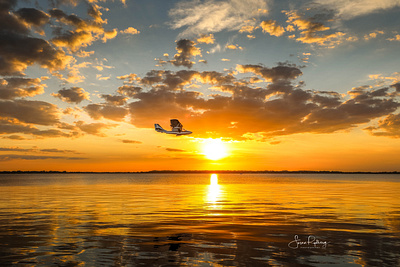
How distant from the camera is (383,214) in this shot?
3647 centimetres

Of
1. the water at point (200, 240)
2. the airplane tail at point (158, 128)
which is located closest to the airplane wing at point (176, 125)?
the airplane tail at point (158, 128)

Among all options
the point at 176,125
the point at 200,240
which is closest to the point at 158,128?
the point at 176,125

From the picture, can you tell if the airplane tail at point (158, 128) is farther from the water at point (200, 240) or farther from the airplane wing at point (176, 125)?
Answer: the water at point (200, 240)

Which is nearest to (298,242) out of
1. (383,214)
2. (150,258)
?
(150,258)

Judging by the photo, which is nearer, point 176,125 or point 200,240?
point 200,240

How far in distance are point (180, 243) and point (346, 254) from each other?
10.4 m

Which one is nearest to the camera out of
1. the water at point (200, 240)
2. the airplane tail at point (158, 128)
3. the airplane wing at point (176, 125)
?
the water at point (200, 240)

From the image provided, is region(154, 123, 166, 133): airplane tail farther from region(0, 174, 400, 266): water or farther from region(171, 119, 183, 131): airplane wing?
region(0, 174, 400, 266): water

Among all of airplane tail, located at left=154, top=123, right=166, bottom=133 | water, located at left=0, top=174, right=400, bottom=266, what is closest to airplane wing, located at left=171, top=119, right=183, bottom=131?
airplane tail, located at left=154, top=123, right=166, bottom=133

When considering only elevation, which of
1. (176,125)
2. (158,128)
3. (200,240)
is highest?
(158,128)

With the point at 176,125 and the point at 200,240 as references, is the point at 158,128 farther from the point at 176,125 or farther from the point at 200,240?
the point at 200,240

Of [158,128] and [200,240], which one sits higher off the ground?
[158,128]

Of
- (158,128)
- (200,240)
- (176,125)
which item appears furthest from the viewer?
(158,128)

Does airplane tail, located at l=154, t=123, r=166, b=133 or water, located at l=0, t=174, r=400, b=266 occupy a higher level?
airplane tail, located at l=154, t=123, r=166, b=133
